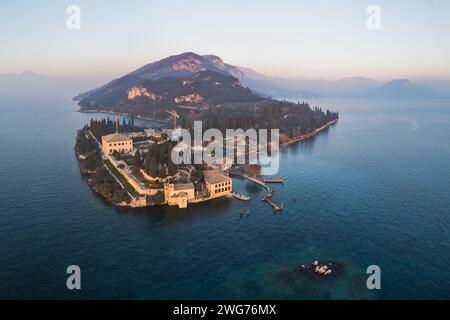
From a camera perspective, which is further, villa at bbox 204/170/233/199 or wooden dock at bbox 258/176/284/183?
wooden dock at bbox 258/176/284/183

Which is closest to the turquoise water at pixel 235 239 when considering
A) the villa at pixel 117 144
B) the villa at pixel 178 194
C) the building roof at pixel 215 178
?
the villa at pixel 178 194

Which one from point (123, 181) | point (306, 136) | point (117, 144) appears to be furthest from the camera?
point (306, 136)

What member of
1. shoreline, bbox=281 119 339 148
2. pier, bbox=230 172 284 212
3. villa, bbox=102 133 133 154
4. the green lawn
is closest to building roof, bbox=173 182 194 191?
the green lawn

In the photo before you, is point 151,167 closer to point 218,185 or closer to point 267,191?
point 218,185

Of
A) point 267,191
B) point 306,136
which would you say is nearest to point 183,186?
point 267,191

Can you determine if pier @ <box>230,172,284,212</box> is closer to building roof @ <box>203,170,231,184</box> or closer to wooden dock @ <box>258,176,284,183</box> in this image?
wooden dock @ <box>258,176,284,183</box>

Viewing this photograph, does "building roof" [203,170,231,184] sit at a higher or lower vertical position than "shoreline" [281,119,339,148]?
lower
